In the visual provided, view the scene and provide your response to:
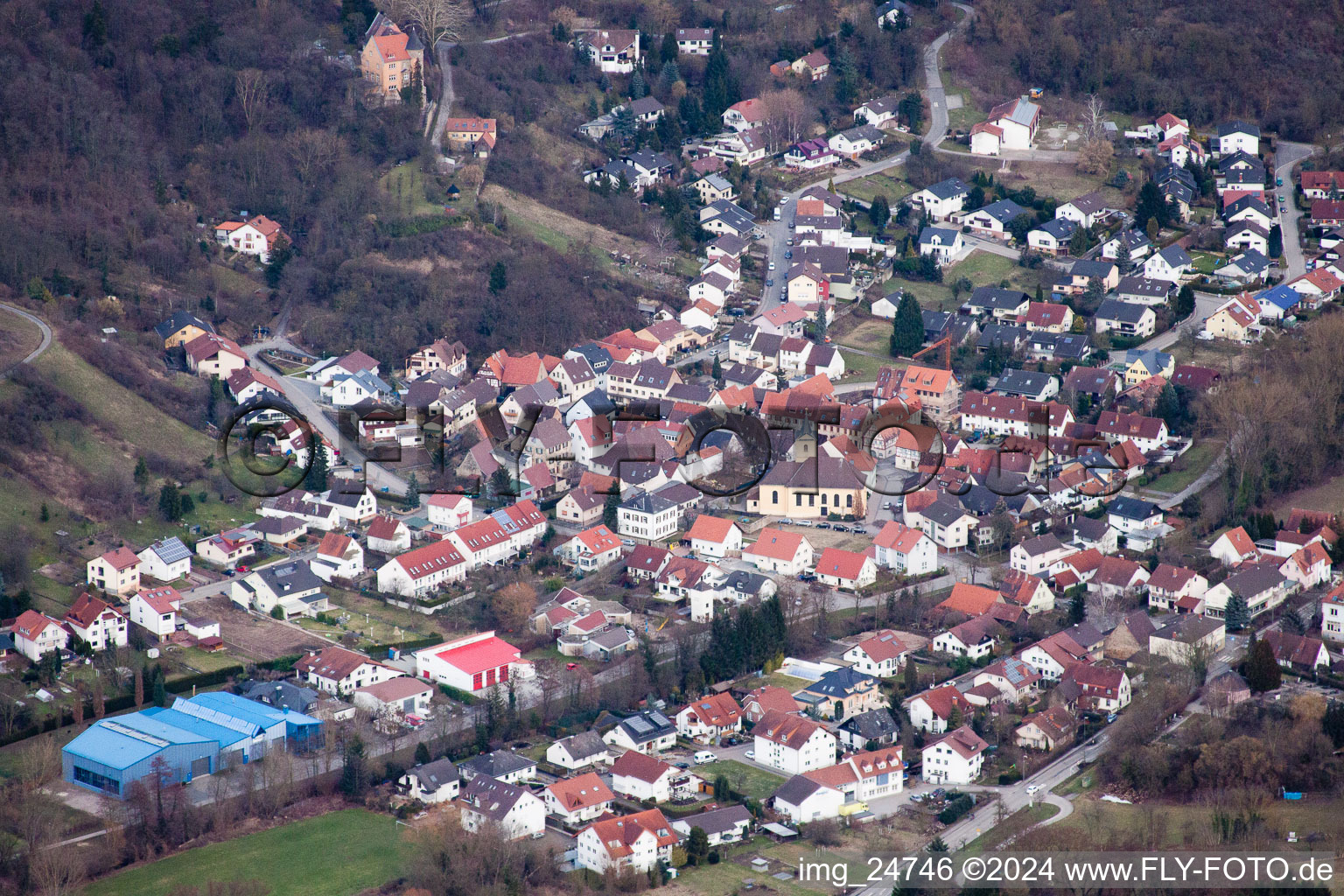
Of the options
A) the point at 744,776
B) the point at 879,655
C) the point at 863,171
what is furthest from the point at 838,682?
the point at 863,171

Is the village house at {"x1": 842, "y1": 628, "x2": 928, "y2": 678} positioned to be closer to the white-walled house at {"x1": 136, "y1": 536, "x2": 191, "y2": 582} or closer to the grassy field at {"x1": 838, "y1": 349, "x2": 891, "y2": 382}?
the white-walled house at {"x1": 136, "y1": 536, "x2": 191, "y2": 582}

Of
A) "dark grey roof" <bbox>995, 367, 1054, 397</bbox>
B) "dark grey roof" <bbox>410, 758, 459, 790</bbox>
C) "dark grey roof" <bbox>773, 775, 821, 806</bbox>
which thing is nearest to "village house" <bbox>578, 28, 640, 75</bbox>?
"dark grey roof" <bbox>995, 367, 1054, 397</bbox>

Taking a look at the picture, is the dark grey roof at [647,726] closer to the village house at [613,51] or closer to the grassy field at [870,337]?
the grassy field at [870,337]

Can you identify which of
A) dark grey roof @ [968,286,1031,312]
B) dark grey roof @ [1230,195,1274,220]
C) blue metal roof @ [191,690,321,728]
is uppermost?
dark grey roof @ [1230,195,1274,220]

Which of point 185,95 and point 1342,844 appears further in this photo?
point 185,95

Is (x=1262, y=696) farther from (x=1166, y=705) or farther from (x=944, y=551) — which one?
(x=944, y=551)

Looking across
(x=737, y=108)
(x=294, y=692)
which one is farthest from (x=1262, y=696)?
(x=737, y=108)

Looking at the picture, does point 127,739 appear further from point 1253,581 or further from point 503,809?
point 1253,581
